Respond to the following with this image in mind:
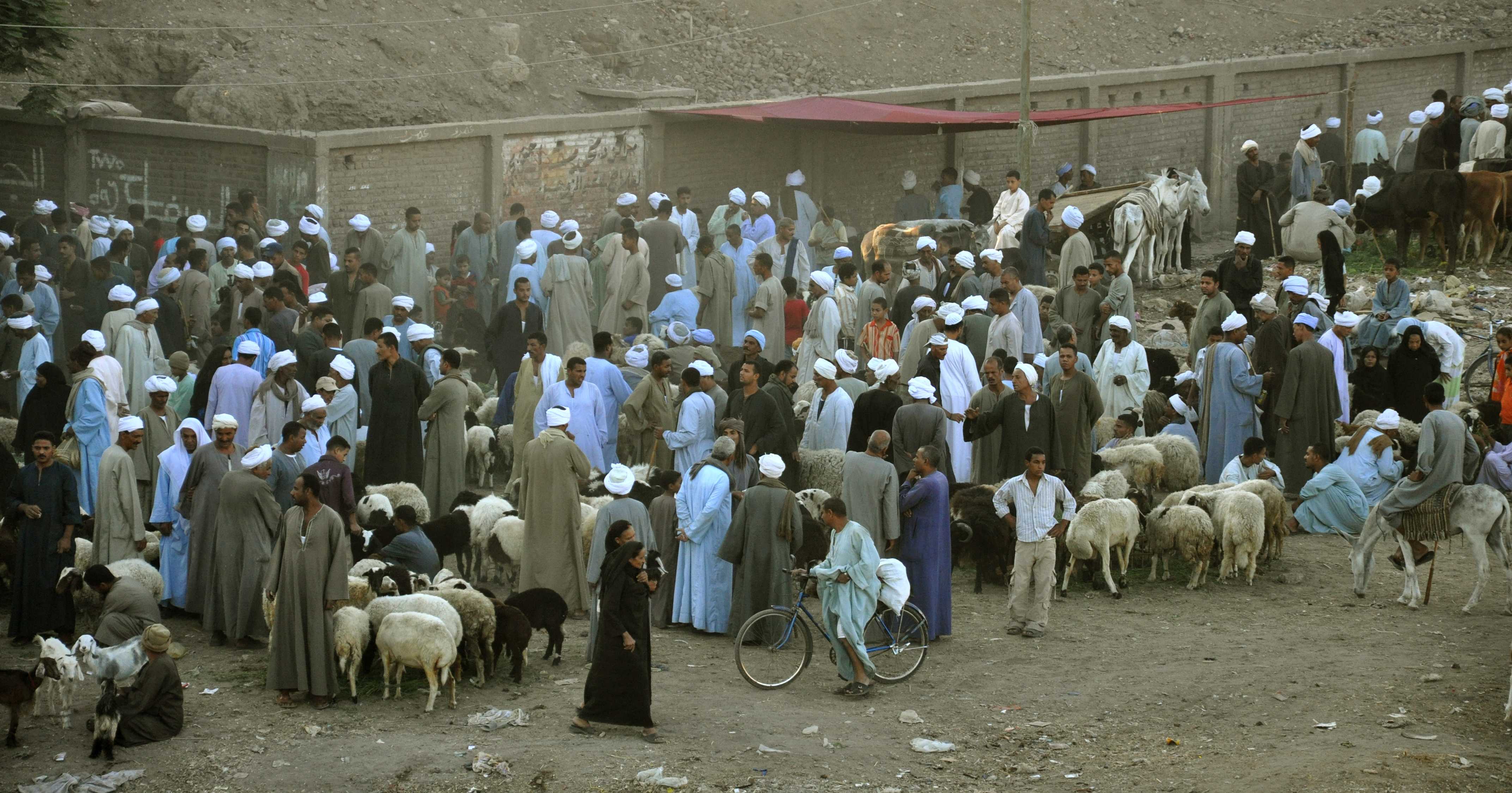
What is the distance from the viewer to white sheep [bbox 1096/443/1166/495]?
41.9 ft

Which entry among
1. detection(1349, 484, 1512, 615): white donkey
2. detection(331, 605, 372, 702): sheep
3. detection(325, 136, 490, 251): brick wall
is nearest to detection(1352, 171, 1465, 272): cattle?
detection(1349, 484, 1512, 615): white donkey

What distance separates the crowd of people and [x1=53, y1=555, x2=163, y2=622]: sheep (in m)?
0.17

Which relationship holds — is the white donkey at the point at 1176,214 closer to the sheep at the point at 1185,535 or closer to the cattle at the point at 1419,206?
the cattle at the point at 1419,206

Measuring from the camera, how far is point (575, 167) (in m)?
20.8

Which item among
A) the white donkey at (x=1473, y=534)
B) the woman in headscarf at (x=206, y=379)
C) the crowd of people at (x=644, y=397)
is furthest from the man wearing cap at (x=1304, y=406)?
the woman in headscarf at (x=206, y=379)

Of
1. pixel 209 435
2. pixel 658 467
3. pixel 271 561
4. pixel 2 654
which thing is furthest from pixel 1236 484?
pixel 2 654

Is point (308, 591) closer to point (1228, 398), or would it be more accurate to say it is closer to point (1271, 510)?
point (1271, 510)

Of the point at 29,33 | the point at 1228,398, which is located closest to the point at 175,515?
the point at 1228,398

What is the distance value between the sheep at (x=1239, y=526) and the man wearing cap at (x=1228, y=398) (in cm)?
181

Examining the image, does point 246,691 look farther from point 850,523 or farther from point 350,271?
point 350,271

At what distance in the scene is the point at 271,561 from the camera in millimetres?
9031

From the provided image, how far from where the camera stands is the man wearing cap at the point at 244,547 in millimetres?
9758

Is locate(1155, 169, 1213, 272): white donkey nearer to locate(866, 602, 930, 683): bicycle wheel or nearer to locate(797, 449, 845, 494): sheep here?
locate(797, 449, 845, 494): sheep

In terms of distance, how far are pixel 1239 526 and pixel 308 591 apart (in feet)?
20.8
